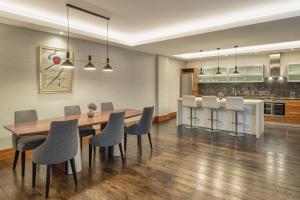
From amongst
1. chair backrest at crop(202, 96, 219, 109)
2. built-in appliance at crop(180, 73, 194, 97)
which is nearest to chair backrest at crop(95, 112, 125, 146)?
chair backrest at crop(202, 96, 219, 109)

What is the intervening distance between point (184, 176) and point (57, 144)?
1.95m

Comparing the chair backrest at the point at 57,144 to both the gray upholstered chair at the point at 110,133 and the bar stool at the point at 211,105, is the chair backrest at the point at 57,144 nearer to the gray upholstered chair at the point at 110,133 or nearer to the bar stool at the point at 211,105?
the gray upholstered chair at the point at 110,133

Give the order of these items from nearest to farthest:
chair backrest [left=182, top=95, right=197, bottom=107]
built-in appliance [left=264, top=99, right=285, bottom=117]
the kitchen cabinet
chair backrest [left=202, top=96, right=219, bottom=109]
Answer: chair backrest [left=202, top=96, right=219, bottom=109]
chair backrest [left=182, top=95, right=197, bottom=107]
the kitchen cabinet
built-in appliance [left=264, top=99, right=285, bottom=117]

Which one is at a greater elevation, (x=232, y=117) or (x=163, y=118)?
(x=232, y=117)

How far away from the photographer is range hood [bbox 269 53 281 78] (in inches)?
285

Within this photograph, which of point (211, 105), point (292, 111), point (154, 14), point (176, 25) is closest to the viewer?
point (154, 14)

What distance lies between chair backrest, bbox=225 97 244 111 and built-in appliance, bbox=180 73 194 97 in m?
3.71

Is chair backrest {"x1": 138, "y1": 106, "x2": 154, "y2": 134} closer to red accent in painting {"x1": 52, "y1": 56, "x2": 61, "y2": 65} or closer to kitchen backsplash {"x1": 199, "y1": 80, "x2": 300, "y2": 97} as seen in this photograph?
red accent in painting {"x1": 52, "y1": 56, "x2": 61, "y2": 65}

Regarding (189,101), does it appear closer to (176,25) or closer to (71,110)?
(176,25)

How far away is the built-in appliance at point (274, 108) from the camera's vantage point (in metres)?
6.89

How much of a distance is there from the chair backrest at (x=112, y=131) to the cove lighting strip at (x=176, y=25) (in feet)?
8.06

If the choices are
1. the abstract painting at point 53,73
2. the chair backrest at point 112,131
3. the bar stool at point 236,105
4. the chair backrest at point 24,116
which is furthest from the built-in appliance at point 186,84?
the chair backrest at point 24,116

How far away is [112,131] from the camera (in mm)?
3416

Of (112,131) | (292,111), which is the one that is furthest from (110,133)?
(292,111)
